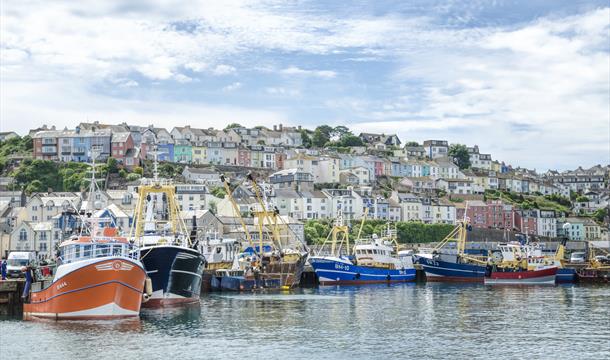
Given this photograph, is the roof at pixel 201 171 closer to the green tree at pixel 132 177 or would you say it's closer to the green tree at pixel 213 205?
the green tree at pixel 132 177

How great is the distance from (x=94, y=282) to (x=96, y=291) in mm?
628

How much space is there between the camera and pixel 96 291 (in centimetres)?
4628

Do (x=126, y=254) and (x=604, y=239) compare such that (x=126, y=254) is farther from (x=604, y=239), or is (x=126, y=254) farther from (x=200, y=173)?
(x=604, y=239)

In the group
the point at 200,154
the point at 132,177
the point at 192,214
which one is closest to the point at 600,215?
the point at 200,154

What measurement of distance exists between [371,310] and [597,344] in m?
17.4

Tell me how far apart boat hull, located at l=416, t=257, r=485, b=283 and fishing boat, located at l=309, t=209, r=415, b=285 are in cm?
182

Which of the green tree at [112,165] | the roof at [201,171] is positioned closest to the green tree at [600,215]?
the roof at [201,171]

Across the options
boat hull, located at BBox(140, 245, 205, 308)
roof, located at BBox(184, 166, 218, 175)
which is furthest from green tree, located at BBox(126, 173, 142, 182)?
boat hull, located at BBox(140, 245, 205, 308)

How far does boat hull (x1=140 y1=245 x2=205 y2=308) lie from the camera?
53.6m

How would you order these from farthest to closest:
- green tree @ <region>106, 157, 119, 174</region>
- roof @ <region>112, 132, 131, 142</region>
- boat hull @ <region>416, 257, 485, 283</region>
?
roof @ <region>112, 132, 131, 142</region>, green tree @ <region>106, 157, 119, 174</region>, boat hull @ <region>416, 257, 485, 283</region>

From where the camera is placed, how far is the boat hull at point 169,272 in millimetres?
53594

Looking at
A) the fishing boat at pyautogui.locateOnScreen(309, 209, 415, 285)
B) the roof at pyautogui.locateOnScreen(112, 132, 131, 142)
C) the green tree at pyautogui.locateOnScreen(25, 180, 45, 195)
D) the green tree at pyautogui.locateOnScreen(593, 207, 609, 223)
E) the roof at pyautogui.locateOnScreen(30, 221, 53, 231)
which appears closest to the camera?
the fishing boat at pyautogui.locateOnScreen(309, 209, 415, 285)

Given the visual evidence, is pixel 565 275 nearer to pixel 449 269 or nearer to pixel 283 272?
pixel 449 269

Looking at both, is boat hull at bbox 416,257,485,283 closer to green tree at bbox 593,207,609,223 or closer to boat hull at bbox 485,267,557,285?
boat hull at bbox 485,267,557,285
